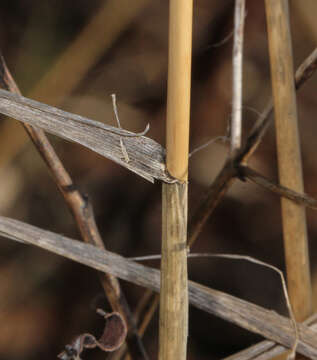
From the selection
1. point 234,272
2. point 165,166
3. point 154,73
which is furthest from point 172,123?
point 234,272

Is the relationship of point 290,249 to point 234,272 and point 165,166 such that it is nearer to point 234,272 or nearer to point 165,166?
point 165,166

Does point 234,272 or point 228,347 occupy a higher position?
point 234,272

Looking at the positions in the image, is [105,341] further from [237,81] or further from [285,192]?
[237,81]

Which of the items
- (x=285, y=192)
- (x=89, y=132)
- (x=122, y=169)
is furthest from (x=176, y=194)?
(x=122, y=169)

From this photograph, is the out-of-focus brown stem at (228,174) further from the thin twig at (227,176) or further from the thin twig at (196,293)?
the thin twig at (196,293)

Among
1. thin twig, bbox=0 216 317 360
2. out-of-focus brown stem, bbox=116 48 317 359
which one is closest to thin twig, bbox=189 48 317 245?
out-of-focus brown stem, bbox=116 48 317 359

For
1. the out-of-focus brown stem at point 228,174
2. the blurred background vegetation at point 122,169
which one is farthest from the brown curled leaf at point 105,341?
the blurred background vegetation at point 122,169

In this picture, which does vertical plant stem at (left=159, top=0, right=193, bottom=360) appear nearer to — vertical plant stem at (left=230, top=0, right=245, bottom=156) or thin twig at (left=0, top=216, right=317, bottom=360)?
thin twig at (left=0, top=216, right=317, bottom=360)
